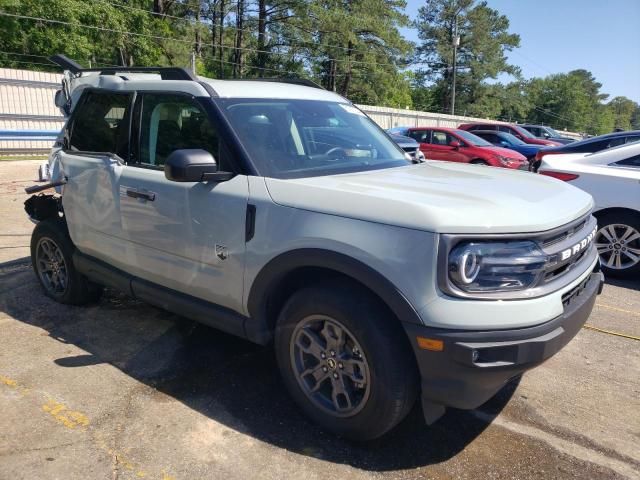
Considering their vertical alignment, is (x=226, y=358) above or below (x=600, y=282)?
below

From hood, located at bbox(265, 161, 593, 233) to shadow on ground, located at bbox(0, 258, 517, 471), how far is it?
1245mm

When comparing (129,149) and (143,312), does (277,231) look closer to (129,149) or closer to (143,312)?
(129,149)

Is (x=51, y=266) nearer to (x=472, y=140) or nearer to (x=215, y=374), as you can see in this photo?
(x=215, y=374)

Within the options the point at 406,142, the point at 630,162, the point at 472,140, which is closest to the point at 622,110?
the point at 472,140

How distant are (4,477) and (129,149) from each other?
221 centimetres

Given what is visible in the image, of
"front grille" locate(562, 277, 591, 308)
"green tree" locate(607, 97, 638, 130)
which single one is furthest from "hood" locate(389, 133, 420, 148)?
"green tree" locate(607, 97, 638, 130)

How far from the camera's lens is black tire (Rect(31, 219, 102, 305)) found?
14.9ft

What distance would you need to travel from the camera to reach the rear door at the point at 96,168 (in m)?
3.85

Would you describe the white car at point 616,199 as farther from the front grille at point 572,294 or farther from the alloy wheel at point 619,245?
the front grille at point 572,294

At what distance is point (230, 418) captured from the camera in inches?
120

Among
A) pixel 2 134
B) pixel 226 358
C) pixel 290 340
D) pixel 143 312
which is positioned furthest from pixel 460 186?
pixel 2 134

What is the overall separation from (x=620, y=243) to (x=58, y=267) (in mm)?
5809

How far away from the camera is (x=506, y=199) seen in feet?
8.63

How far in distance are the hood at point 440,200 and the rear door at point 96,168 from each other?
1.57 metres
